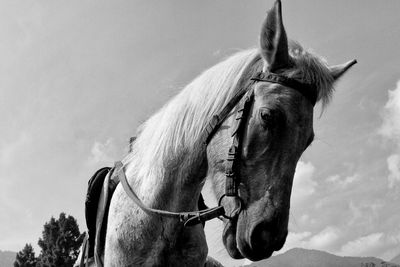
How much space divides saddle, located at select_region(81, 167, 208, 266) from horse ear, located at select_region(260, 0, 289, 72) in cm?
187

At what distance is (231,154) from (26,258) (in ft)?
166

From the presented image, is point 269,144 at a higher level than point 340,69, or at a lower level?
lower

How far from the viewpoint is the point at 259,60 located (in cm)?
390

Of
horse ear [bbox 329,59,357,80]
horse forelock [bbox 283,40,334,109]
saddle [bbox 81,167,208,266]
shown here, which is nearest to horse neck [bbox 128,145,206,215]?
saddle [bbox 81,167,208,266]

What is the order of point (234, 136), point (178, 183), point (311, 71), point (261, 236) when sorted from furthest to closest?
point (178, 183)
point (311, 71)
point (234, 136)
point (261, 236)

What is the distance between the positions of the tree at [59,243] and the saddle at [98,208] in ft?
123

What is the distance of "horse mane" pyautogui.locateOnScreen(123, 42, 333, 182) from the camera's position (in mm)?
3723

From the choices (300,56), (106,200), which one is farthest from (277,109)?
(106,200)

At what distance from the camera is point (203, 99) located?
12.9ft

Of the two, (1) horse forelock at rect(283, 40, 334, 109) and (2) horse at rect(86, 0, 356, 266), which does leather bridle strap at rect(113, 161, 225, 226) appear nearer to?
(2) horse at rect(86, 0, 356, 266)

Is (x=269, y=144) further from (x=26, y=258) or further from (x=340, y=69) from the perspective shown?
→ (x=26, y=258)

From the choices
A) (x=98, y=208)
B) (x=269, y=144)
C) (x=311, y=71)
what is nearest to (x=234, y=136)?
(x=269, y=144)

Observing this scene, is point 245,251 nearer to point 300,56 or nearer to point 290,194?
point 290,194

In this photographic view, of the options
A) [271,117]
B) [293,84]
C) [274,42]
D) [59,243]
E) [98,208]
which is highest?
[59,243]
